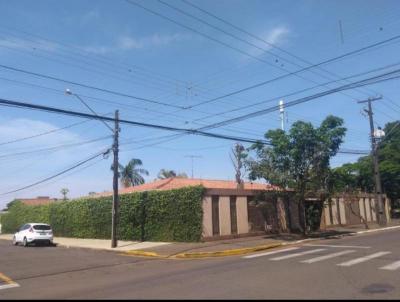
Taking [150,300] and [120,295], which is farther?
[120,295]

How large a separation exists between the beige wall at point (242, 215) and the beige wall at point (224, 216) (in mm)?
911

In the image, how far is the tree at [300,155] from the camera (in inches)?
1037

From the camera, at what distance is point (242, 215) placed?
2777cm

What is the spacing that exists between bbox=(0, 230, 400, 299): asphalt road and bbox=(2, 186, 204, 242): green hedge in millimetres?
7154

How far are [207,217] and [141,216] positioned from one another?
199 inches

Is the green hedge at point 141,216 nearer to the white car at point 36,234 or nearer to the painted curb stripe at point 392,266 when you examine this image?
the white car at point 36,234

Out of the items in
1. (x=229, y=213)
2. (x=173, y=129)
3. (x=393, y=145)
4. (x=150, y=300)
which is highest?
(x=393, y=145)

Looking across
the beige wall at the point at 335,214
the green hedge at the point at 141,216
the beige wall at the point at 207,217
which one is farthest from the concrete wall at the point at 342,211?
the green hedge at the point at 141,216

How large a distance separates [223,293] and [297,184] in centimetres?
1817

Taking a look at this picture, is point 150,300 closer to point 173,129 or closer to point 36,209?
point 173,129

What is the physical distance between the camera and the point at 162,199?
27.1m

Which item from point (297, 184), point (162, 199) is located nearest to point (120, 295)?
point (162, 199)

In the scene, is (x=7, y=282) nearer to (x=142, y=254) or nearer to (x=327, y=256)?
(x=142, y=254)

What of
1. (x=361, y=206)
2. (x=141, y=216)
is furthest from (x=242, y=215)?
(x=361, y=206)
